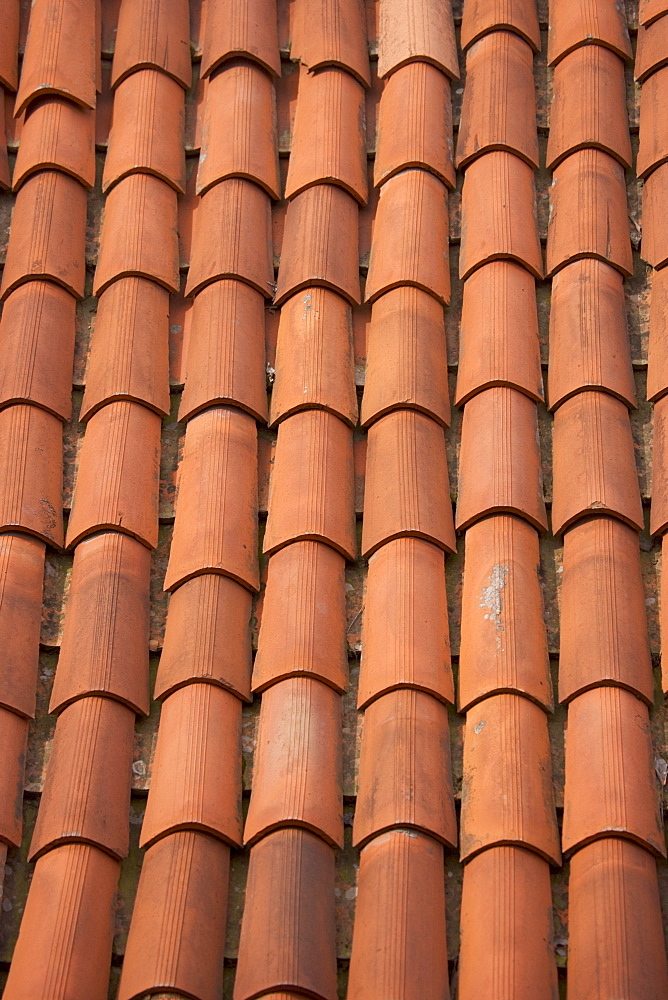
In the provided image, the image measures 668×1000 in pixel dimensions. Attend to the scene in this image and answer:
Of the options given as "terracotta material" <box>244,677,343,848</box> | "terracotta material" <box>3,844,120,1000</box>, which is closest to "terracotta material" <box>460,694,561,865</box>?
"terracotta material" <box>244,677,343,848</box>

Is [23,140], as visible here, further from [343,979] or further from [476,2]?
[343,979]

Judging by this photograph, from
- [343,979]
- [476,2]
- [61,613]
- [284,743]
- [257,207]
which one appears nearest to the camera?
[343,979]

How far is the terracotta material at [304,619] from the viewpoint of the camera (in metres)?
2.97

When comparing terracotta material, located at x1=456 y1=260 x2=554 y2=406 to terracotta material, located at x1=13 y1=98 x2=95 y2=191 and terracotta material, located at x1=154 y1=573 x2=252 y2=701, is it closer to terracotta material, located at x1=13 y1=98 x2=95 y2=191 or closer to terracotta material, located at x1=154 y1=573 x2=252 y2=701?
terracotta material, located at x1=154 y1=573 x2=252 y2=701

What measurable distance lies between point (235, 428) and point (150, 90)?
52.4 inches

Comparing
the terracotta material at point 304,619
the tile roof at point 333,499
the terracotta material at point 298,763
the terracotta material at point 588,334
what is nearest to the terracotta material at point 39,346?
the tile roof at point 333,499

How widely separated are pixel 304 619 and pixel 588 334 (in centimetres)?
113

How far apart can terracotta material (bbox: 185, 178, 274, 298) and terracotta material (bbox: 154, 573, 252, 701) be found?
990 mm

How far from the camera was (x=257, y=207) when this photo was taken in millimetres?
3787

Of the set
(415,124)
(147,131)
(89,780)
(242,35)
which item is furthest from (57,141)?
(89,780)

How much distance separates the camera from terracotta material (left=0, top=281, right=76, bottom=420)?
3.45 metres

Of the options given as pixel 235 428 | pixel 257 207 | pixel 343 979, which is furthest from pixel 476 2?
pixel 343 979

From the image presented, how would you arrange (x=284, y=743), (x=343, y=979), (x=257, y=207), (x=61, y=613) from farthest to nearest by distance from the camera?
(x=257, y=207) → (x=61, y=613) → (x=284, y=743) → (x=343, y=979)

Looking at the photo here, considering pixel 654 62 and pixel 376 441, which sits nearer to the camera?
pixel 376 441
